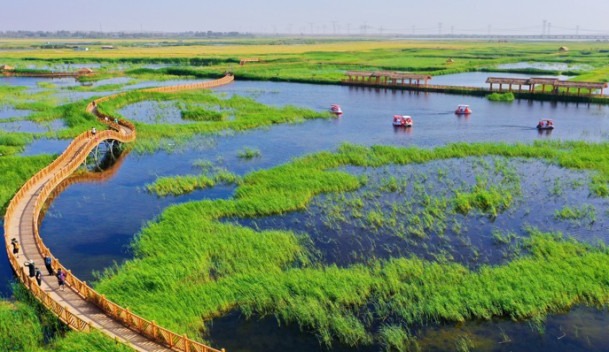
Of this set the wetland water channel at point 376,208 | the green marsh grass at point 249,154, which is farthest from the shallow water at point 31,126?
the green marsh grass at point 249,154

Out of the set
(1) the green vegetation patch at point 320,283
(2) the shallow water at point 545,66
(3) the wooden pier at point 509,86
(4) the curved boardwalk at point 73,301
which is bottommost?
(1) the green vegetation patch at point 320,283

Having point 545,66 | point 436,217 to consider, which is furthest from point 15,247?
point 545,66

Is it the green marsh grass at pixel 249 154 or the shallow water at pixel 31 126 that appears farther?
the shallow water at pixel 31 126

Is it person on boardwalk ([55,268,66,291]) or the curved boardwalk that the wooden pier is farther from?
person on boardwalk ([55,268,66,291])

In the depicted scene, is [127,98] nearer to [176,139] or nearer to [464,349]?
[176,139]

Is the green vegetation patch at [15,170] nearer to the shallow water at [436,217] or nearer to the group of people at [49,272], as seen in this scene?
the group of people at [49,272]

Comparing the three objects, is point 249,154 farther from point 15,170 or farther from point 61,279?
point 61,279
